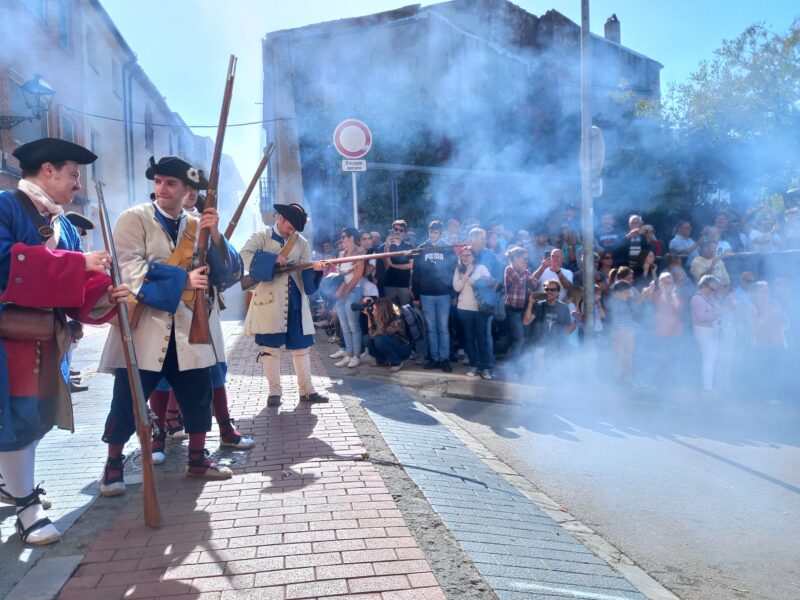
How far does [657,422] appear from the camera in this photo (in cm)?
621

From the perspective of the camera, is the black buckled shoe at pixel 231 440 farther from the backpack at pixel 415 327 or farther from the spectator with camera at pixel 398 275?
the spectator with camera at pixel 398 275

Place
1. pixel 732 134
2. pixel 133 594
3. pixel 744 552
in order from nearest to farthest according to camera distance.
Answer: pixel 133 594, pixel 744 552, pixel 732 134

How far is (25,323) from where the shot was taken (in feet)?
9.35

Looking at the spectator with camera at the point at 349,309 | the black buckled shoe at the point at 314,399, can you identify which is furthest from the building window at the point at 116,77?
the black buckled shoe at the point at 314,399

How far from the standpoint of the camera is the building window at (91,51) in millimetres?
17656

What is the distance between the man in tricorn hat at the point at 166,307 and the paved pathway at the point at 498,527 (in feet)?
4.11

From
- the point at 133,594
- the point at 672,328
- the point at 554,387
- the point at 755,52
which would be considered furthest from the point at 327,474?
A: the point at 755,52

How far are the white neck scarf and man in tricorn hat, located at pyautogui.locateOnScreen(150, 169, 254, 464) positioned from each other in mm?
1090

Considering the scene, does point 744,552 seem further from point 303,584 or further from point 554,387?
point 554,387

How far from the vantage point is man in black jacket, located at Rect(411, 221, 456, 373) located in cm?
753

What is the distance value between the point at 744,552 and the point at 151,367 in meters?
3.21

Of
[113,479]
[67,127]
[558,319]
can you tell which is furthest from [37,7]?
[113,479]

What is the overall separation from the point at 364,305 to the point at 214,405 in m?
3.51

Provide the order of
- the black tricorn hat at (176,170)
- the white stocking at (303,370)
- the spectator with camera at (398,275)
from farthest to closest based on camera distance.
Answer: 1. the spectator with camera at (398,275)
2. the white stocking at (303,370)
3. the black tricorn hat at (176,170)
